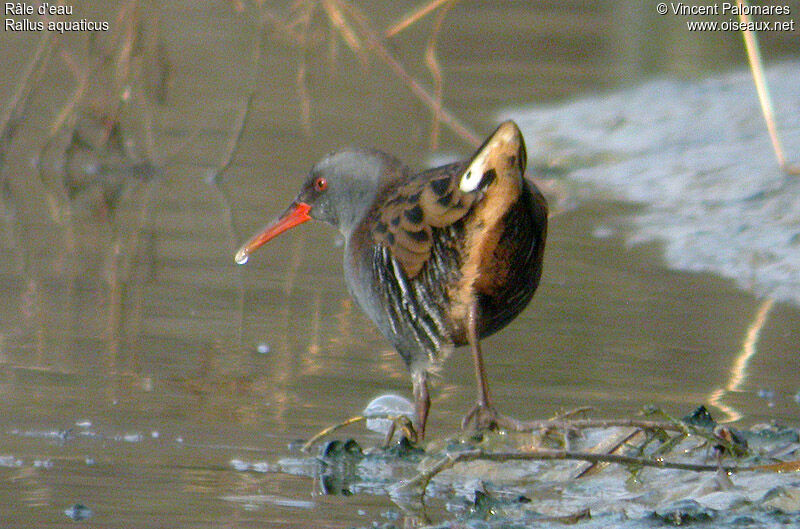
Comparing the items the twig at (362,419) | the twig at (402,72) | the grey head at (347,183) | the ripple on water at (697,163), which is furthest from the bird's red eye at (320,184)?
the ripple on water at (697,163)

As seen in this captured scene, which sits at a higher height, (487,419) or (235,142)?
(235,142)

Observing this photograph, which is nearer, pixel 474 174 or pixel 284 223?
pixel 474 174

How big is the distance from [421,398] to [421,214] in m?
0.59

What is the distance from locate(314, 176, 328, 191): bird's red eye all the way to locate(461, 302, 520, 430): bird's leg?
0.97 metres

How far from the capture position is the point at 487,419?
14.3 ft

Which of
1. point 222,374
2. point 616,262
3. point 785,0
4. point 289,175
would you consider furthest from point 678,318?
point 785,0

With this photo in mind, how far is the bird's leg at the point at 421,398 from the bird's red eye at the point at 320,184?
0.80 metres

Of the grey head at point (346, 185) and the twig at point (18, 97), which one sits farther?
the twig at point (18, 97)

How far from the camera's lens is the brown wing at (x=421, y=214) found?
4.38 metres

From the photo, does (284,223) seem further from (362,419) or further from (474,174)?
(474,174)

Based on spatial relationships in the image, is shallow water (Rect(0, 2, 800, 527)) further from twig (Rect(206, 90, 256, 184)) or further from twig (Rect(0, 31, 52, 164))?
twig (Rect(0, 31, 52, 164))

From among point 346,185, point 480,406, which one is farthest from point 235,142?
point 480,406

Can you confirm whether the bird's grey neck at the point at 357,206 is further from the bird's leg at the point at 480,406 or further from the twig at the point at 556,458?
the twig at the point at 556,458

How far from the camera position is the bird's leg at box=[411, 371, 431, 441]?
4687 millimetres
